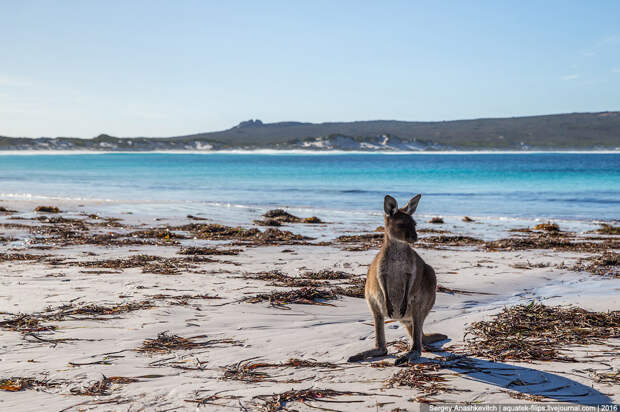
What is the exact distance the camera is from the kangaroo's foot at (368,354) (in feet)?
13.4

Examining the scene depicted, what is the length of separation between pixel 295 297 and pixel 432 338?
202 cm

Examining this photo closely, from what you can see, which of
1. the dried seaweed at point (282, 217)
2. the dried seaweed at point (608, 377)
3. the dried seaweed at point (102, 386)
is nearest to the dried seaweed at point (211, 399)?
the dried seaweed at point (102, 386)

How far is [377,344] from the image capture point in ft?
13.8

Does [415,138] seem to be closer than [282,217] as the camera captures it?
No

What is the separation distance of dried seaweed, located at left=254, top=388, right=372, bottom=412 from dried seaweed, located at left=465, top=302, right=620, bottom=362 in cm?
141

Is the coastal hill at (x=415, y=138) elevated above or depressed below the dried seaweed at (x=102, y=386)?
above

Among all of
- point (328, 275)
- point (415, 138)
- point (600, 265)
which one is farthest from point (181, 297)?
point (415, 138)

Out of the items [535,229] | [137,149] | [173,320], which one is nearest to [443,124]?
[137,149]

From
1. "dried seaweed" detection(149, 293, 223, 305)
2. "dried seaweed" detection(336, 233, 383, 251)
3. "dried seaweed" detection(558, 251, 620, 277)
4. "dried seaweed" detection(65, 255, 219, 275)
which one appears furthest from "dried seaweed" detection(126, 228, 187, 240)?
"dried seaweed" detection(558, 251, 620, 277)

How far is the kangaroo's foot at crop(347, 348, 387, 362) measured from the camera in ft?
13.4

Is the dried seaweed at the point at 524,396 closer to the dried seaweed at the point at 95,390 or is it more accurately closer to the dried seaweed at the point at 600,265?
the dried seaweed at the point at 95,390

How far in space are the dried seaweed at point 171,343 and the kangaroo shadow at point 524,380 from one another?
5.98ft

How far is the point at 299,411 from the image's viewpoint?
125 inches

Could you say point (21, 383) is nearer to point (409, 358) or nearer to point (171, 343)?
point (171, 343)
